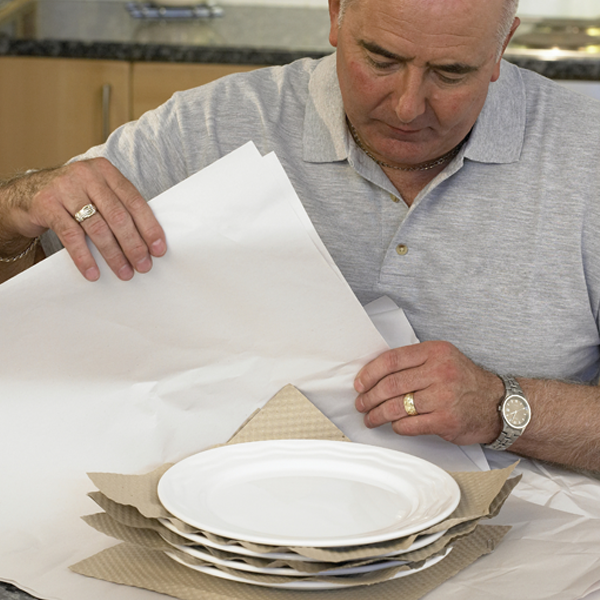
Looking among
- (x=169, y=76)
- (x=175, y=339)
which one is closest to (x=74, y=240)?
(x=175, y=339)

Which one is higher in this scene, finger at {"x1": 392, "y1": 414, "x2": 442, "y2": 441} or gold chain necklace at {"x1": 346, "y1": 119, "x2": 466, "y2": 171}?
→ gold chain necklace at {"x1": 346, "y1": 119, "x2": 466, "y2": 171}

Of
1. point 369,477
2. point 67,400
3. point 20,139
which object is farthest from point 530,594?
point 20,139

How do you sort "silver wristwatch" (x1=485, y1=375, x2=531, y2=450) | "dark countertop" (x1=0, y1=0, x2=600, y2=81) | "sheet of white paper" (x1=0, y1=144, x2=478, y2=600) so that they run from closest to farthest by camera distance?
1. "sheet of white paper" (x1=0, y1=144, x2=478, y2=600)
2. "silver wristwatch" (x1=485, y1=375, x2=531, y2=450)
3. "dark countertop" (x1=0, y1=0, x2=600, y2=81)

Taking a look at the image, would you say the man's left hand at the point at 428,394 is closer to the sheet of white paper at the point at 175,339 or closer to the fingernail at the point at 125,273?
the sheet of white paper at the point at 175,339

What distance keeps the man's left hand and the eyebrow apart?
12.3 inches

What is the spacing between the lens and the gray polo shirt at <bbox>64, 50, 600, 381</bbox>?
105 cm

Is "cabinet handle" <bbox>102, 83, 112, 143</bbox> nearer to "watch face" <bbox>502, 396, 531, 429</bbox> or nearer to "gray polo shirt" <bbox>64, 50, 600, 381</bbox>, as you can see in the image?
"gray polo shirt" <bbox>64, 50, 600, 381</bbox>

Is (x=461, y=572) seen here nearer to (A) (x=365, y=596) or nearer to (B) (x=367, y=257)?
(A) (x=365, y=596)

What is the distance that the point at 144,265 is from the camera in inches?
31.0

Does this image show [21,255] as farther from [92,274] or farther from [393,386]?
[393,386]

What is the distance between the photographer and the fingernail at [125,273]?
789 millimetres

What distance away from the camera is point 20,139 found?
96.2 inches

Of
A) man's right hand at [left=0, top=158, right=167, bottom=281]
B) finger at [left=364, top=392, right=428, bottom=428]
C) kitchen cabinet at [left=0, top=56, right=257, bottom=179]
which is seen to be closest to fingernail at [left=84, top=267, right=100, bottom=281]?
man's right hand at [left=0, top=158, right=167, bottom=281]

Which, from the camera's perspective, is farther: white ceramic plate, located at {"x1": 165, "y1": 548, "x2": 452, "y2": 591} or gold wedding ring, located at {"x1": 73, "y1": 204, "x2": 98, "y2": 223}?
gold wedding ring, located at {"x1": 73, "y1": 204, "x2": 98, "y2": 223}
